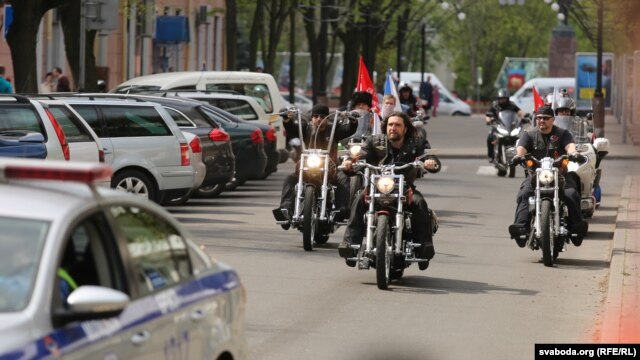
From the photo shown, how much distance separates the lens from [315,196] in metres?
16.5

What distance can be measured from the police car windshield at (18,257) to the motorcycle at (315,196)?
1063 cm

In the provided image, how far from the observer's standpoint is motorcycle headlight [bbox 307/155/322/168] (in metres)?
16.7

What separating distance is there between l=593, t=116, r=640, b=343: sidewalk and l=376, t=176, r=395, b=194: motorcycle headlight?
185cm

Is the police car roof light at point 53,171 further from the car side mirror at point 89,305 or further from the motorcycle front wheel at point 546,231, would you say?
the motorcycle front wheel at point 546,231

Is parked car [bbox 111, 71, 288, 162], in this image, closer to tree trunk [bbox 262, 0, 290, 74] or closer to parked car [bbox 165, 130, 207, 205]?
parked car [bbox 165, 130, 207, 205]

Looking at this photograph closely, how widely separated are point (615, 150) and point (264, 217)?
2134cm

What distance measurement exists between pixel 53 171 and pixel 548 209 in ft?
32.9

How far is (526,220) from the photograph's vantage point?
15781 mm

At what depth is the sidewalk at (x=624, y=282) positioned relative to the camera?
1043 cm

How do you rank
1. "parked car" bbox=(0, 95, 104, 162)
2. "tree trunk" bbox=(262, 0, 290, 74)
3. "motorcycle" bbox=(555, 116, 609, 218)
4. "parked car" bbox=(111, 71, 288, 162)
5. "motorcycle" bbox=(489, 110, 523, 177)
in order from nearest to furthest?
"parked car" bbox=(0, 95, 104, 162) → "motorcycle" bbox=(555, 116, 609, 218) → "parked car" bbox=(111, 71, 288, 162) → "motorcycle" bbox=(489, 110, 523, 177) → "tree trunk" bbox=(262, 0, 290, 74)

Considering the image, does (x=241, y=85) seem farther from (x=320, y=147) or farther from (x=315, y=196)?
(x=315, y=196)

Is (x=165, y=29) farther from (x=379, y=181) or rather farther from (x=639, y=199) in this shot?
(x=379, y=181)

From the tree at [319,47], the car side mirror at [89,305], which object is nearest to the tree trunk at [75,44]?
the tree at [319,47]

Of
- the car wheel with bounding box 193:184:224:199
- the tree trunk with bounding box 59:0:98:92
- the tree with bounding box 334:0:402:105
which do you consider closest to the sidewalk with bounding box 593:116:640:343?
the car wheel with bounding box 193:184:224:199
